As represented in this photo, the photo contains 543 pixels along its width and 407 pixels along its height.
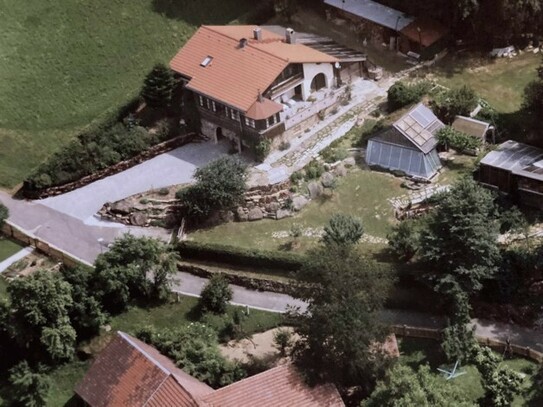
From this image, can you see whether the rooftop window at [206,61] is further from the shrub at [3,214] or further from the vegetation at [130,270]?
the shrub at [3,214]

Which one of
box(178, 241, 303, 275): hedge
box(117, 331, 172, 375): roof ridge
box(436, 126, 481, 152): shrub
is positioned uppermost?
box(436, 126, 481, 152): shrub

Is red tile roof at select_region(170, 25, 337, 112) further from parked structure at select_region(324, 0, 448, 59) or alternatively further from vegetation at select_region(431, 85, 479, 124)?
vegetation at select_region(431, 85, 479, 124)

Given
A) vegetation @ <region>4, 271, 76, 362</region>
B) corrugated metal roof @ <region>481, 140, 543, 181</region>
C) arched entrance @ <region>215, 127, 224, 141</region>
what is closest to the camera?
vegetation @ <region>4, 271, 76, 362</region>

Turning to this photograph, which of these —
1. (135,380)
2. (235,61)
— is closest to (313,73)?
(235,61)

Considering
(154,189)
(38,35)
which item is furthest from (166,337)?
(38,35)

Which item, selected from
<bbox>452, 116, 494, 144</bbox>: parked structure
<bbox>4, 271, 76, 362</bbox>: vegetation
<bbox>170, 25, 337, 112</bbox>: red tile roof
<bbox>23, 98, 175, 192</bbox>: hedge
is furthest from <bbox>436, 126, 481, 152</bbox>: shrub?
<bbox>4, 271, 76, 362</bbox>: vegetation

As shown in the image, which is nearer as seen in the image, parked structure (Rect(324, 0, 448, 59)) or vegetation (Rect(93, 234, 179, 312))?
vegetation (Rect(93, 234, 179, 312))

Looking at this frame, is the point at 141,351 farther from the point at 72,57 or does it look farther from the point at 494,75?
the point at 494,75
